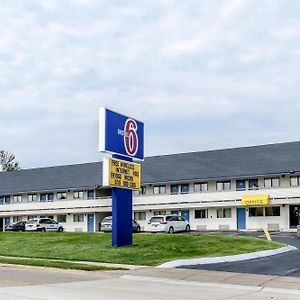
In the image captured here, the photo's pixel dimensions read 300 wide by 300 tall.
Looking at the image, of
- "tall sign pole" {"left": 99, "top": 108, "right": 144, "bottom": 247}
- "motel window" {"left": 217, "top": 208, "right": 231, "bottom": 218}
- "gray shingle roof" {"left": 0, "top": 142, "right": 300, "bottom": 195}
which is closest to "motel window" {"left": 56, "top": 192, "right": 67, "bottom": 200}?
"gray shingle roof" {"left": 0, "top": 142, "right": 300, "bottom": 195}

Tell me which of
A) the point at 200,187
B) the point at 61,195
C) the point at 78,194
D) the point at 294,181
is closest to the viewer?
the point at 294,181

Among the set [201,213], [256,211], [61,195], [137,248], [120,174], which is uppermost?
[120,174]

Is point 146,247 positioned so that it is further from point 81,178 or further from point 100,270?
point 81,178

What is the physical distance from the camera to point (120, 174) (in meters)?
25.9

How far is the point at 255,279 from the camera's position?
16594mm

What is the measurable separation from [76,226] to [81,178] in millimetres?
5406

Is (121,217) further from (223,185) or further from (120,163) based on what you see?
(223,185)

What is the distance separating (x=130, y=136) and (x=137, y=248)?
5.29 metres

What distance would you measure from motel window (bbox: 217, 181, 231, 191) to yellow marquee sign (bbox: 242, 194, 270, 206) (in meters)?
3.08

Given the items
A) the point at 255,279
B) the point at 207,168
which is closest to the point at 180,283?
the point at 255,279

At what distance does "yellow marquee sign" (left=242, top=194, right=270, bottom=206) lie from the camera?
163 feet

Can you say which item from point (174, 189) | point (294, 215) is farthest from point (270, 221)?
point (174, 189)

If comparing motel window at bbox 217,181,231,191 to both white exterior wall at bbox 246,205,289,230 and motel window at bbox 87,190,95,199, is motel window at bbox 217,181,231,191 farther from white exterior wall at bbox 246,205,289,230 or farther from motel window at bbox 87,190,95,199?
motel window at bbox 87,190,95,199

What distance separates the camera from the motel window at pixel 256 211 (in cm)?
5175
